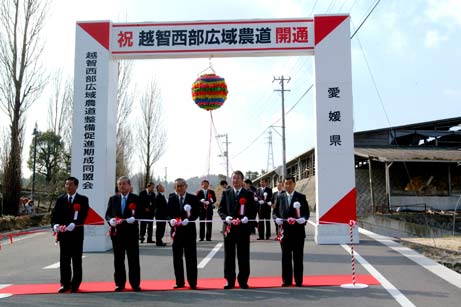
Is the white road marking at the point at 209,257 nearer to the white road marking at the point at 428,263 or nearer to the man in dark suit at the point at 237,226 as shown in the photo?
the man in dark suit at the point at 237,226

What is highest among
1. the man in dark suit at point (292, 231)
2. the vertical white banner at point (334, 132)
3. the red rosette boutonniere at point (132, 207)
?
the vertical white banner at point (334, 132)

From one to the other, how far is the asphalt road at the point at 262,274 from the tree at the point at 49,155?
64.8 feet

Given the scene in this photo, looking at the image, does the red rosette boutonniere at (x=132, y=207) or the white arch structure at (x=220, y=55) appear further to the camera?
the white arch structure at (x=220, y=55)

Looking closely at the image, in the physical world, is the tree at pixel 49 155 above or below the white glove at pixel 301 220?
above

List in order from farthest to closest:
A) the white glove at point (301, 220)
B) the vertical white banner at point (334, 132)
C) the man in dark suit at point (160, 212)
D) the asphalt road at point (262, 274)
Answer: the man in dark suit at point (160, 212)
the vertical white banner at point (334, 132)
the white glove at point (301, 220)
the asphalt road at point (262, 274)

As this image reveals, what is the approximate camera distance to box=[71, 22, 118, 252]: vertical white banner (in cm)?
1057

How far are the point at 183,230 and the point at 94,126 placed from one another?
5181 mm

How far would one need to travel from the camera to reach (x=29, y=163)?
1346 inches

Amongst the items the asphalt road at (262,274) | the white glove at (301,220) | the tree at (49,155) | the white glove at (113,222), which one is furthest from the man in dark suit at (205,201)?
the tree at (49,155)

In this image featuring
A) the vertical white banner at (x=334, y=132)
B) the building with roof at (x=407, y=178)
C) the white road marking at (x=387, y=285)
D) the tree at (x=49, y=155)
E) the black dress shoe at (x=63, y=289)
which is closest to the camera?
the white road marking at (x=387, y=285)

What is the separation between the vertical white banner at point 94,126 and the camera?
34.7ft

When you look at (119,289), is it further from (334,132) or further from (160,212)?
(334,132)

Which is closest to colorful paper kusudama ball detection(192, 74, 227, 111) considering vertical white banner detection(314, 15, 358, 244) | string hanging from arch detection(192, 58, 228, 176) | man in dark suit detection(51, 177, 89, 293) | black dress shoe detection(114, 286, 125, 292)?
string hanging from arch detection(192, 58, 228, 176)

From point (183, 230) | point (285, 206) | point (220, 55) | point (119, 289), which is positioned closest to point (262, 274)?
point (285, 206)
